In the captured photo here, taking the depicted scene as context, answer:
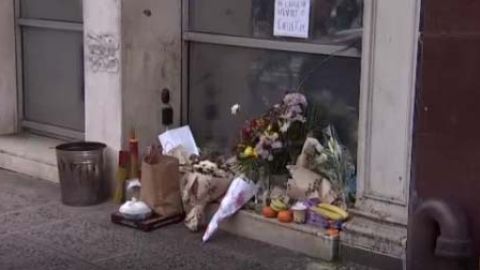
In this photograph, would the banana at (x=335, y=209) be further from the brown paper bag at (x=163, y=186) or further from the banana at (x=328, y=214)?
the brown paper bag at (x=163, y=186)

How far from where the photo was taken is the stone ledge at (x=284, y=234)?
591cm

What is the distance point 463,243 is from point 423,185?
31cm

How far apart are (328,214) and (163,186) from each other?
130 centimetres

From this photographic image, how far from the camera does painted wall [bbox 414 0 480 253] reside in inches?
146

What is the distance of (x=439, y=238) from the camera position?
3.68 metres

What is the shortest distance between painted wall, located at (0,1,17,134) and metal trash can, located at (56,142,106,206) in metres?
1.91

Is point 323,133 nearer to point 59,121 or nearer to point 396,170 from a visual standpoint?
point 396,170

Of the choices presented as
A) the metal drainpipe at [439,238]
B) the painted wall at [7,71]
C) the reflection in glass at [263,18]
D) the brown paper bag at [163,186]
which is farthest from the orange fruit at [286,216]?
the painted wall at [7,71]

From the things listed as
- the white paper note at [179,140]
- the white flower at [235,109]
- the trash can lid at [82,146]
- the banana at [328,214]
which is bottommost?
the banana at [328,214]

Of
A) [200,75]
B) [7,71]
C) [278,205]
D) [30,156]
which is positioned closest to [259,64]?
[200,75]

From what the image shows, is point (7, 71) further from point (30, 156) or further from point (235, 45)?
point (235, 45)

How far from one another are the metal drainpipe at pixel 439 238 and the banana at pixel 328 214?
2.08 meters

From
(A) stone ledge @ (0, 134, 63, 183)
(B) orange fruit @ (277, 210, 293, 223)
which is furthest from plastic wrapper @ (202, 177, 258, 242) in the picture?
(A) stone ledge @ (0, 134, 63, 183)

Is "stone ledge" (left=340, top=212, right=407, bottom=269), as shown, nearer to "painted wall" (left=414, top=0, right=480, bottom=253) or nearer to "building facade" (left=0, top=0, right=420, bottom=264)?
"building facade" (left=0, top=0, right=420, bottom=264)
